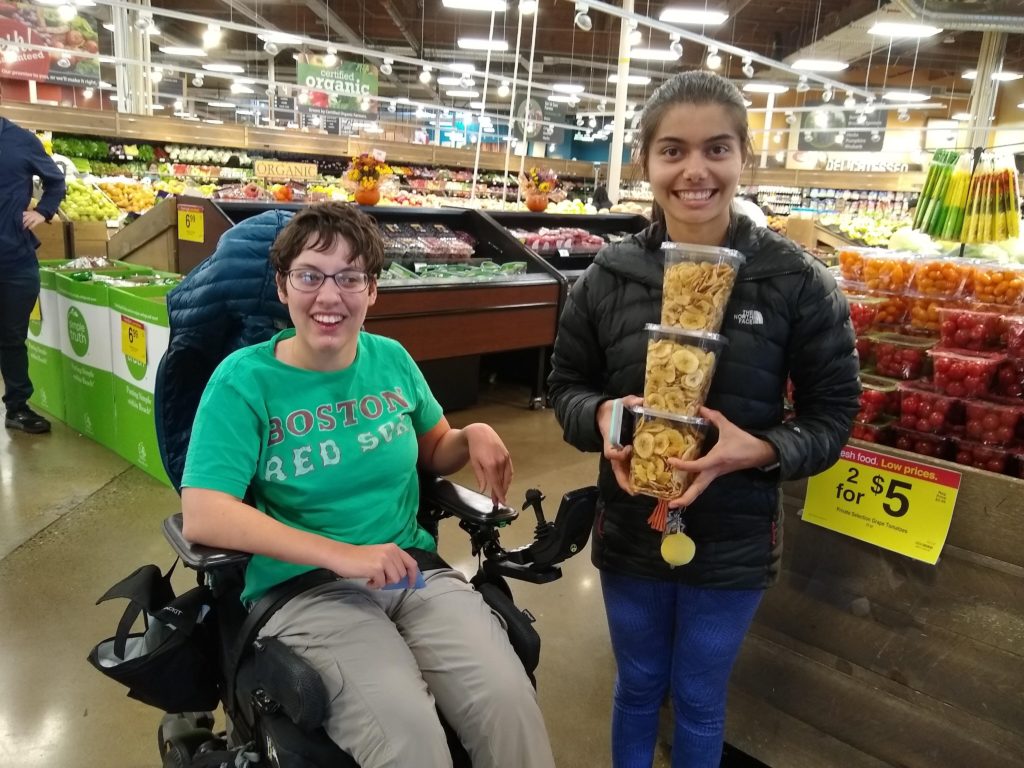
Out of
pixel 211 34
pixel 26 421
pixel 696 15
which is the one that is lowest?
pixel 26 421

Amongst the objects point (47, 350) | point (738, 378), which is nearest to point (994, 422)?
point (738, 378)

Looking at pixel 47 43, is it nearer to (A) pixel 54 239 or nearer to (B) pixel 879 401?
(A) pixel 54 239

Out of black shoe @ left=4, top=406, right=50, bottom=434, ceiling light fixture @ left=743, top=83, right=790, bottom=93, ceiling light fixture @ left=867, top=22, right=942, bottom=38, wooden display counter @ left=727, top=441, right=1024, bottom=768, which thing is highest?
ceiling light fixture @ left=867, top=22, right=942, bottom=38

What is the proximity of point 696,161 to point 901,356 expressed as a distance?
1.05m

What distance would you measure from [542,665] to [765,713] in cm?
71

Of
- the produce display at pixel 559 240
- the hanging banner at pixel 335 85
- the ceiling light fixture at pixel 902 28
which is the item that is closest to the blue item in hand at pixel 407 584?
the produce display at pixel 559 240

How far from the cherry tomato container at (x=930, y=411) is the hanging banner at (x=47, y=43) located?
9.64 metres

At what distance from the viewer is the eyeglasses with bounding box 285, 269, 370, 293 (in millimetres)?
1357

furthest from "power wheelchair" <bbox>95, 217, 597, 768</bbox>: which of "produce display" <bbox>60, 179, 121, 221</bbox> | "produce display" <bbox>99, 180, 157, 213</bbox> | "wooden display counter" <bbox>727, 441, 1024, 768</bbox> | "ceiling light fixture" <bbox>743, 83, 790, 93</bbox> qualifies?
"ceiling light fixture" <bbox>743, 83, 790, 93</bbox>

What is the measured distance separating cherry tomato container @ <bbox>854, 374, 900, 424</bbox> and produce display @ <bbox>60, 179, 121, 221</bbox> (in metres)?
5.90

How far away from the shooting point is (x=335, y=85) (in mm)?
12055

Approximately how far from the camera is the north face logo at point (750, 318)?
1289 millimetres

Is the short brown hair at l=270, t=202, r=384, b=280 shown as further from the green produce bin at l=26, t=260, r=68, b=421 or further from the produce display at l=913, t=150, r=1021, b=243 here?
the green produce bin at l=26, t=260, r=68, b=421

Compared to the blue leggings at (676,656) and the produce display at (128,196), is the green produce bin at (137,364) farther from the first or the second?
the produce display at (128,196)
